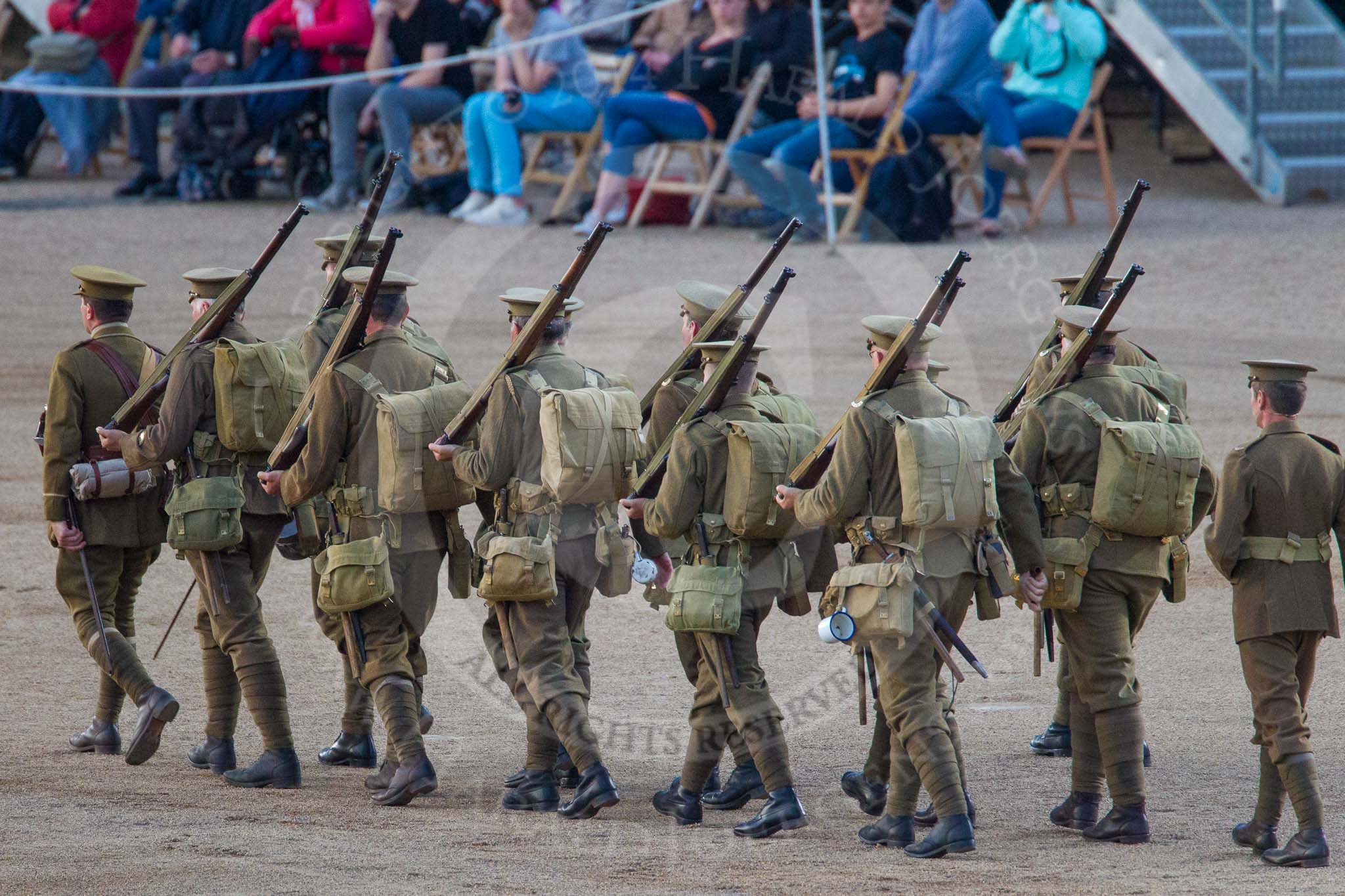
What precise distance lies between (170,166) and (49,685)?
40.3 ft

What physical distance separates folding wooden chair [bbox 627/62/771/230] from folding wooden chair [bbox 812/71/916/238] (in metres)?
0.87

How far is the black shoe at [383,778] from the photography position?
6.40m

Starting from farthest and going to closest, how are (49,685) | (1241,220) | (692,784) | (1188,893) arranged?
(1241,220) < (49,685) < (692,784) < (1188,893)

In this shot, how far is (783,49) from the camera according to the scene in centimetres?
1534

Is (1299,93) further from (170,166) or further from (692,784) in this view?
(692,784)

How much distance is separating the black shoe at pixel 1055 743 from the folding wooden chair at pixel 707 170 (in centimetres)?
937

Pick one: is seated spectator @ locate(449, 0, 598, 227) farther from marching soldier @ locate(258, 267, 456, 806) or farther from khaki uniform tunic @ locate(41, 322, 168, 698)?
marching soldier @ locate(258, 267, 456, 806)

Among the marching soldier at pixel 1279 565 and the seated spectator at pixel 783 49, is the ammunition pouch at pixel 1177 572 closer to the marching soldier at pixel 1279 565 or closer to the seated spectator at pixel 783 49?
the marching soldier at pixel 1279 565

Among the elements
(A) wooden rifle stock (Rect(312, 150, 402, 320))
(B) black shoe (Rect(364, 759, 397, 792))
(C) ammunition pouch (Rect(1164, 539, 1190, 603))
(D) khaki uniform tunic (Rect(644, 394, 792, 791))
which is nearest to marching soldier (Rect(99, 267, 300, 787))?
(B) black shoe (Rect(364, 759, 397, 792))

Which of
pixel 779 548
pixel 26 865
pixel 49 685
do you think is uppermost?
pixel 779 548

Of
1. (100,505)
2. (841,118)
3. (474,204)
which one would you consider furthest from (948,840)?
(474,204)

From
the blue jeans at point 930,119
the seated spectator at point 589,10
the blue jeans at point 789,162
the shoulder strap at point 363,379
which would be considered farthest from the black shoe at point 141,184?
the shoulder strap at point 363,379

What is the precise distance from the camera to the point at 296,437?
6.41m

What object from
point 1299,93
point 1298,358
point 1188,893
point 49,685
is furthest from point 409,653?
point 1299,93
